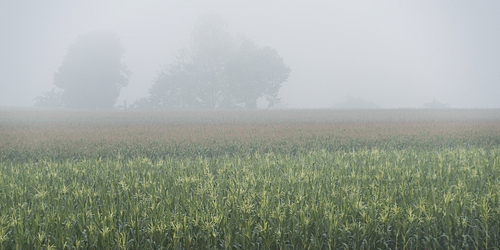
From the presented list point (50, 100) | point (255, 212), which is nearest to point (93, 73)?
point (50, 100)

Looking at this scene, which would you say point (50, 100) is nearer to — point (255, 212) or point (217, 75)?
point (217, 75)

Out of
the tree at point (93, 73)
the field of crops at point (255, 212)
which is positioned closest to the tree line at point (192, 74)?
the tree at point (93, 73)

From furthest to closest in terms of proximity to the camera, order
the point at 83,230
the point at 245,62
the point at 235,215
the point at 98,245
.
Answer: the point at 245,62
the point at 235,215
the point at 83,230
the point at 98,245

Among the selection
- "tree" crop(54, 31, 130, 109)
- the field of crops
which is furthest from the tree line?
the field of crops

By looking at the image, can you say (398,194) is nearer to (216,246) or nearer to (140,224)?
(216,246)

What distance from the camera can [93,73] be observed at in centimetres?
6234

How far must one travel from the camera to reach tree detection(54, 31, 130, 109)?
6184 centimetres

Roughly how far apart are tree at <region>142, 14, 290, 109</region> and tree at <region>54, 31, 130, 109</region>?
6.71m

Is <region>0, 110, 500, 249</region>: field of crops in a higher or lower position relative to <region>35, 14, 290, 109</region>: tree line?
lower

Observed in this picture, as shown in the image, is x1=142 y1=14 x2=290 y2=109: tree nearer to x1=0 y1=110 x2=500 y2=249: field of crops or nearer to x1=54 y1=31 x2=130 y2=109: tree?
x1=54 y1=31 x2=130 y2=109: tree

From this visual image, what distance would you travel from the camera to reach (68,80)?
63.2 meters

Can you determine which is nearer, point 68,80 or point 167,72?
point 68,80

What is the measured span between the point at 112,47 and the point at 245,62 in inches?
1022

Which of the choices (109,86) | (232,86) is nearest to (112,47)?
(109,86)
